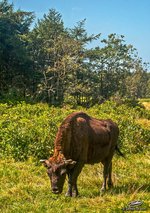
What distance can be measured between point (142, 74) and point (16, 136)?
272 feet

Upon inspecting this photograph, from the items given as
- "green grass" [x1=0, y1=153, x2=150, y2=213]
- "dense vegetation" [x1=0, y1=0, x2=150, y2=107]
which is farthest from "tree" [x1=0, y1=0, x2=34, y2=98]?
"green grass" [x1=0, y1=153, x2=150, y2=213]

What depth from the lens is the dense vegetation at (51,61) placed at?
1747 inches

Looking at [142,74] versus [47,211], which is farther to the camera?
[142,74]

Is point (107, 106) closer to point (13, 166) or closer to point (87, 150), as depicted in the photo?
point (13, 166)

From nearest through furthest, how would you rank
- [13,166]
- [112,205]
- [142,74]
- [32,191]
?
[112,205] < [32,191] < [13,166] < [142,74]

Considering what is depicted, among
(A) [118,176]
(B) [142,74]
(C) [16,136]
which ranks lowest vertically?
(A) [118,176]

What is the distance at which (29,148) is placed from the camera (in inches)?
577

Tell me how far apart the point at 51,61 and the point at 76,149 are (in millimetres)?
40502

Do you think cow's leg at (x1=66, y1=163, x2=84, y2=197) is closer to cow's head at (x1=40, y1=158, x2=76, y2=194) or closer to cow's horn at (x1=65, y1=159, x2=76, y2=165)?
cow's head at (x1=40, y1=158, x2=76, y2=194)

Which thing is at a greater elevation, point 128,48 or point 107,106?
point 128,48

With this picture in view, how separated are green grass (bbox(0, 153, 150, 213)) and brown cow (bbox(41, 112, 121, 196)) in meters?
0.43

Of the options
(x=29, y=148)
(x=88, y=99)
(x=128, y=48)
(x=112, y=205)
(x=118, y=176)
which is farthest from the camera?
(x=128, y=48)

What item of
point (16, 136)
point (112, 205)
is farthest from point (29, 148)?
point (112, 205)

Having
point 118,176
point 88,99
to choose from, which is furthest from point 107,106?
point 118,176
